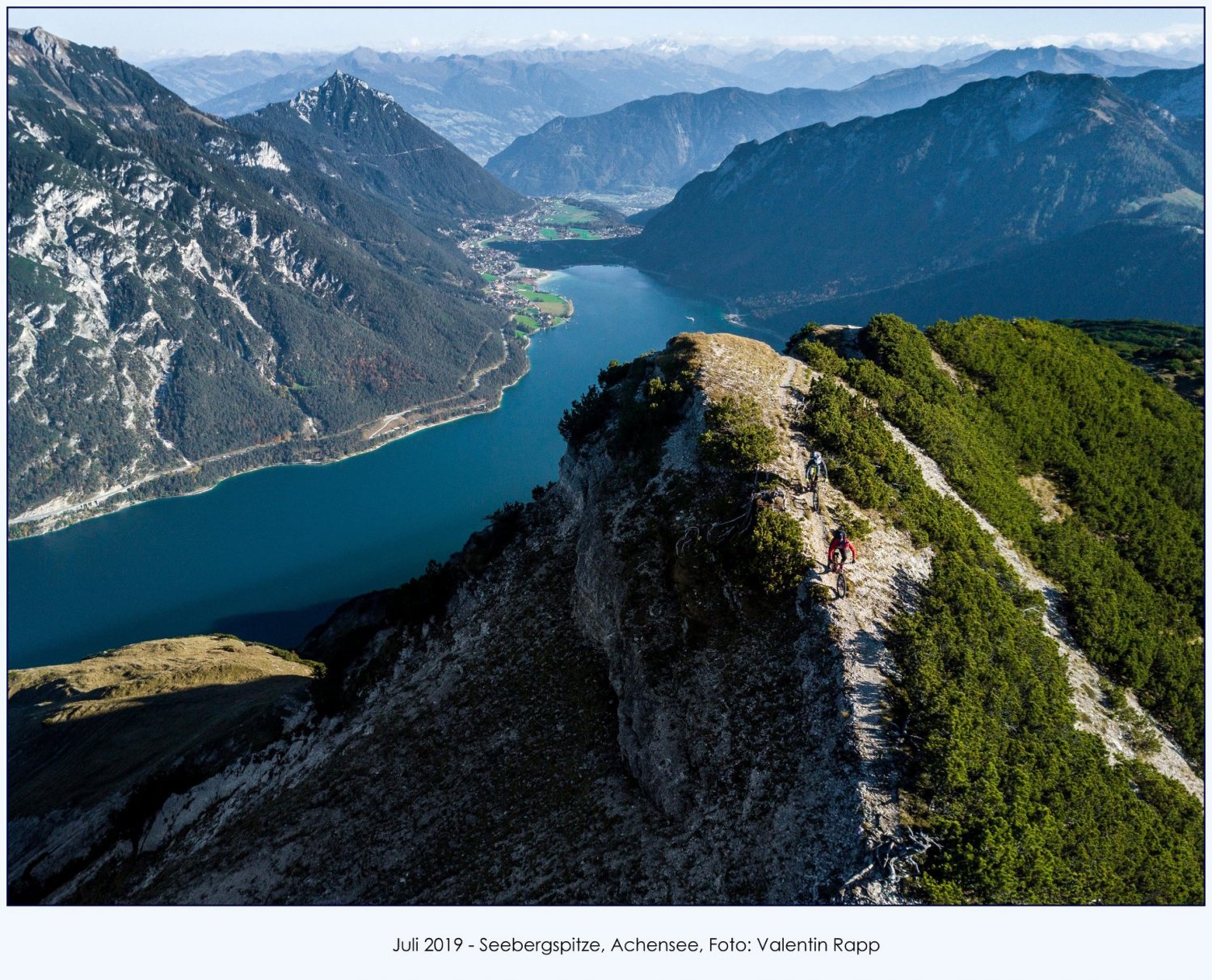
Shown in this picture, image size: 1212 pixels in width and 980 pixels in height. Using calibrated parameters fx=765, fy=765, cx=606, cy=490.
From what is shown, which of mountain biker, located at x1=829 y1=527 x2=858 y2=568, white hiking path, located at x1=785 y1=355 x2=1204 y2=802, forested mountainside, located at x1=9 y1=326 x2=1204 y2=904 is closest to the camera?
forested mountainside, located at x1=9 y1=326 x2=1204 y2=904

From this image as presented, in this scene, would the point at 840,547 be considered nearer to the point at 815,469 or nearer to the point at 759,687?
the point at 815,469

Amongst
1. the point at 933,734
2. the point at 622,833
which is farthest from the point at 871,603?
the point at 622,833

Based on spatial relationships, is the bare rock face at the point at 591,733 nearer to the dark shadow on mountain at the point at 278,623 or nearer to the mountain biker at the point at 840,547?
the mountain biker at the point at 840,547

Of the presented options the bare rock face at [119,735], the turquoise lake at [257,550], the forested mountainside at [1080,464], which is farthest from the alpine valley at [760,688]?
the turquoise lake at [257,550]

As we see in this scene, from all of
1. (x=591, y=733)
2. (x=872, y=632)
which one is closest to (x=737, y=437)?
(x=872, y=632)

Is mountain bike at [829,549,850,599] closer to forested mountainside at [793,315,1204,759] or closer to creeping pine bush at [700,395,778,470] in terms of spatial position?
forested mountainside at [793,315,1204,759]

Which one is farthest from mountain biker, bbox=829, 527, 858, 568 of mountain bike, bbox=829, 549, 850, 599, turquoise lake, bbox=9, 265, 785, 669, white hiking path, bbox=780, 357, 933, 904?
turquoise lake, bbox=9, 265, 785, 669
